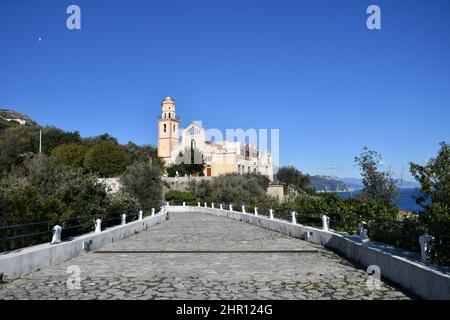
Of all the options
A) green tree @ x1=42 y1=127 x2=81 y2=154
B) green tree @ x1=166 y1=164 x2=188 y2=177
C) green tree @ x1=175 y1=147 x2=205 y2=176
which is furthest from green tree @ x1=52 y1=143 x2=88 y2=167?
green tree @ x1=175 y1=147 x2=205 y2=176

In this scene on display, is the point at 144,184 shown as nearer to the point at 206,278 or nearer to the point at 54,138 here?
the point at 206,278

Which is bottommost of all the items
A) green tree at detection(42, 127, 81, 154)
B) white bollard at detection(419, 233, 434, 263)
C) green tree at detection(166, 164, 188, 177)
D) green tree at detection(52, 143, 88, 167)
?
white bollard at detection(419, 233, 434, 263)

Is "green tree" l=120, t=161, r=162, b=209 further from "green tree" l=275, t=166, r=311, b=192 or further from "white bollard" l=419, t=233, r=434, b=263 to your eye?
"green tree" l=275, t=166, r=311, b=192

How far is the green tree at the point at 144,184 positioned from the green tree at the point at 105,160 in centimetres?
3315

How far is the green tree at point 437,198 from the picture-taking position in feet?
22.6

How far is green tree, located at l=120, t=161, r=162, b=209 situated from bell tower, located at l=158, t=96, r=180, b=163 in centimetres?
5544

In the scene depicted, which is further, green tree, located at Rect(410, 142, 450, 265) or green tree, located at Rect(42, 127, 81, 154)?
green tree, located at Rect(42, 127, 81, 154)

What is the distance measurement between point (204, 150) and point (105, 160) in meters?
23.6

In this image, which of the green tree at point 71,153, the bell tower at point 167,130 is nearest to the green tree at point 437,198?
the green tree at point 71,153

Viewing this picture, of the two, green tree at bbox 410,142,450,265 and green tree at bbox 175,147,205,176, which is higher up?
green tree at bbox 175,147,205,176

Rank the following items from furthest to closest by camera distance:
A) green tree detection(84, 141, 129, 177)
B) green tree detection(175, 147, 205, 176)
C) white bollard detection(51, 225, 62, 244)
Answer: green tree detection(175, 147, 205, 176) → green tree detection(84, 141, 129, 177) → white bollard detection(51, 225, 62, 244)

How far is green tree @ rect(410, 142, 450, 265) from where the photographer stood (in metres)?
6.90

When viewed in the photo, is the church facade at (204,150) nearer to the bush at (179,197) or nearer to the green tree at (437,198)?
the bush at (179,197)
